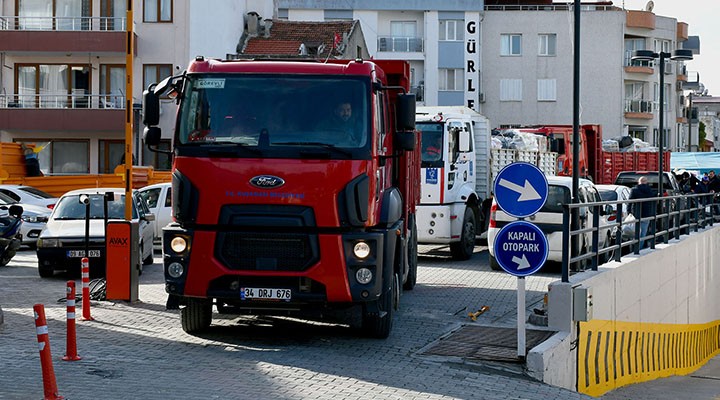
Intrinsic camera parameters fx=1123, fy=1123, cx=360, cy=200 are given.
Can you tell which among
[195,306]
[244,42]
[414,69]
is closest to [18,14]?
[244,42]

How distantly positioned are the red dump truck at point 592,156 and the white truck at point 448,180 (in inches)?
306

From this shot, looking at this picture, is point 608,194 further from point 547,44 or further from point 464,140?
point 547,44

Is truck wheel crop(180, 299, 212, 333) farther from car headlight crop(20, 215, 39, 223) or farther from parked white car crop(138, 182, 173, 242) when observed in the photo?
car headlight crop(20, 215, 39, 223)

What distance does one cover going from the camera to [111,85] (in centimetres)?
4384

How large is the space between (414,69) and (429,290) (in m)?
45.4

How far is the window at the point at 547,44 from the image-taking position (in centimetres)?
6438

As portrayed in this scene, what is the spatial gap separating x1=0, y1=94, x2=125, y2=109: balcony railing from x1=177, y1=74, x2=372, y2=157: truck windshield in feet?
106

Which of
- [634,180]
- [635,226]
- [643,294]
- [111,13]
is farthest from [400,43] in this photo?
[643,294]

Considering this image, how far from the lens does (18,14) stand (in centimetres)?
4356

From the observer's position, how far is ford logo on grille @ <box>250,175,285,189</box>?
11516 millimetres

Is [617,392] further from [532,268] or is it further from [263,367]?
[263,367]

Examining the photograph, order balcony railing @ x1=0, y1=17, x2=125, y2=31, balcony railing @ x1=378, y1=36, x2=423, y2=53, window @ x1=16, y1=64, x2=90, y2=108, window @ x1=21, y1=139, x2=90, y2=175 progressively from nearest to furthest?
balcony railing @ x1=0, y1=17, x2=125, y2=31
window @ x1=16, y1=64, x2=90, y2=108
window @ x1=21, y1=139, x2=90, y2=175
balcony railing @ x1=378, y1=36, x2=423, y2=53

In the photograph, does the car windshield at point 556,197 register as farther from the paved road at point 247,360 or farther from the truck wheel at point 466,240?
the paved road at point 247,360

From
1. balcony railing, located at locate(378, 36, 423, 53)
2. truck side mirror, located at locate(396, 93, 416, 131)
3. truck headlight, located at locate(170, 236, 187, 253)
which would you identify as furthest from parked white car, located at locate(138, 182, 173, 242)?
balcony railing, located at locate(378, 36, 423, 53)
